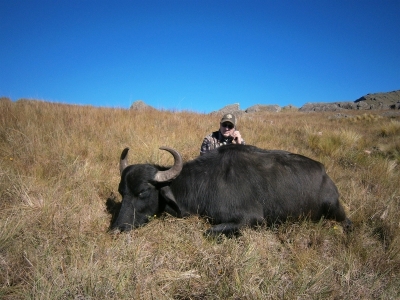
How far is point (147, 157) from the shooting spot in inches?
245

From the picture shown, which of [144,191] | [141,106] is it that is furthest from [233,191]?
[141,106]

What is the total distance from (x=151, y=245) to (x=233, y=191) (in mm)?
1410

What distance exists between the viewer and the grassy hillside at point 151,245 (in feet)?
7.17

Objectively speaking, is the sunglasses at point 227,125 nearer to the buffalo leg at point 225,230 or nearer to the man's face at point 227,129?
the man's face at point 227,129

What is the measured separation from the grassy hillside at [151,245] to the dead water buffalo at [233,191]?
0.21 m

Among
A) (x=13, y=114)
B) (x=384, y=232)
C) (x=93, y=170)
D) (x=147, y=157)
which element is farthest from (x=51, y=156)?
(x=384, y=232)

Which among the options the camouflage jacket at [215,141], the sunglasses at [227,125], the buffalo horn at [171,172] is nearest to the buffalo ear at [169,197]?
the buffalo horn at [171,172]

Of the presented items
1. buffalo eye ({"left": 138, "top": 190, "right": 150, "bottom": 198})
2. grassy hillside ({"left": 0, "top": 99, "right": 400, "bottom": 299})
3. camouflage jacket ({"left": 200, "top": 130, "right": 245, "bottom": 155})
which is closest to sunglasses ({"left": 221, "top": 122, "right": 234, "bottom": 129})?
camouflage jacket ({"left": 200, "top": 130, "right": 245, "bottom": 155})

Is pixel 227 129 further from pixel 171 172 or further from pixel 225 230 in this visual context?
pixel 225 230

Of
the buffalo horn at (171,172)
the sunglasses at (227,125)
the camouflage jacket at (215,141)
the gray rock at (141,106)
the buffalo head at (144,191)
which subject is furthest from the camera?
the gray rock at (141,106)

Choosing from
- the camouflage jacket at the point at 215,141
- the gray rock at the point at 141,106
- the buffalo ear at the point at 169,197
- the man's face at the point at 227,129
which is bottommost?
the buffalo ear at the point at 169,197

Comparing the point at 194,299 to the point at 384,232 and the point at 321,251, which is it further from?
the point at 384,232

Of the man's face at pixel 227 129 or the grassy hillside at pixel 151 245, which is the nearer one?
the grassy hillside at pixel 151 245

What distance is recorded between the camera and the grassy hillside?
2186 mm
